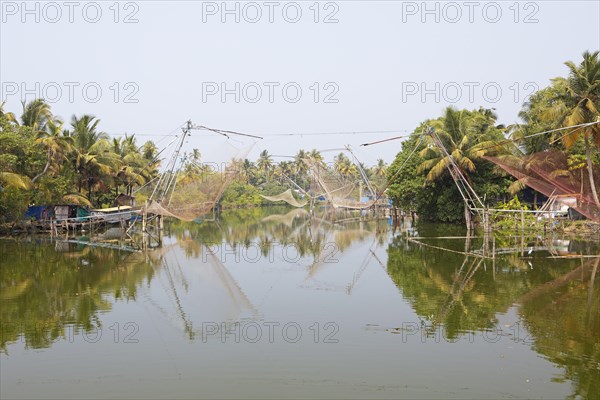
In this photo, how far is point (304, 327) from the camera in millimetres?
8414

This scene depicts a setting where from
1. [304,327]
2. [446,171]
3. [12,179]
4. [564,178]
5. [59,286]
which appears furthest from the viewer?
[446,171]

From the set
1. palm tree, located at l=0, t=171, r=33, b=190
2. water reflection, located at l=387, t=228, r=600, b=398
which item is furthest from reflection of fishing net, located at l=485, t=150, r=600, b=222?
palm tree, located at l=0, t=171, r=33, b=190

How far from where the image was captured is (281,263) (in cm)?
1553

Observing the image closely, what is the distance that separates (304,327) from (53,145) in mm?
18673

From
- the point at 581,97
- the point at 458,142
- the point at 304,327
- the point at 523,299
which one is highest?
the point at 581,97

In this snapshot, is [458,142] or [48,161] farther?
[458,142]

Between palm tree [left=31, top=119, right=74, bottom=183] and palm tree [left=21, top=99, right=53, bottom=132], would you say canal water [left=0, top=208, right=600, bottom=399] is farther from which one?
palm tree [left=21, top=99, right=53, bottom=132]

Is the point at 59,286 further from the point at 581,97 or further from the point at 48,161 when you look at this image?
the point at 581,97

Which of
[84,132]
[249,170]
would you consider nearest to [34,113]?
[84,132]

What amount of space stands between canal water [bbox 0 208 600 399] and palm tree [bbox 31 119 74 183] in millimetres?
8937

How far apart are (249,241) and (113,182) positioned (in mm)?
9709

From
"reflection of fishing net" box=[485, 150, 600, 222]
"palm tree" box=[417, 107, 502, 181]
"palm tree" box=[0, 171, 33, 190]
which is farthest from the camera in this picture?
"palm tree" box=[417, 107, 502, 181]

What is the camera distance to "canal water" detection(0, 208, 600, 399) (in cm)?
601

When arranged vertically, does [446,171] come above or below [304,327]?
above
